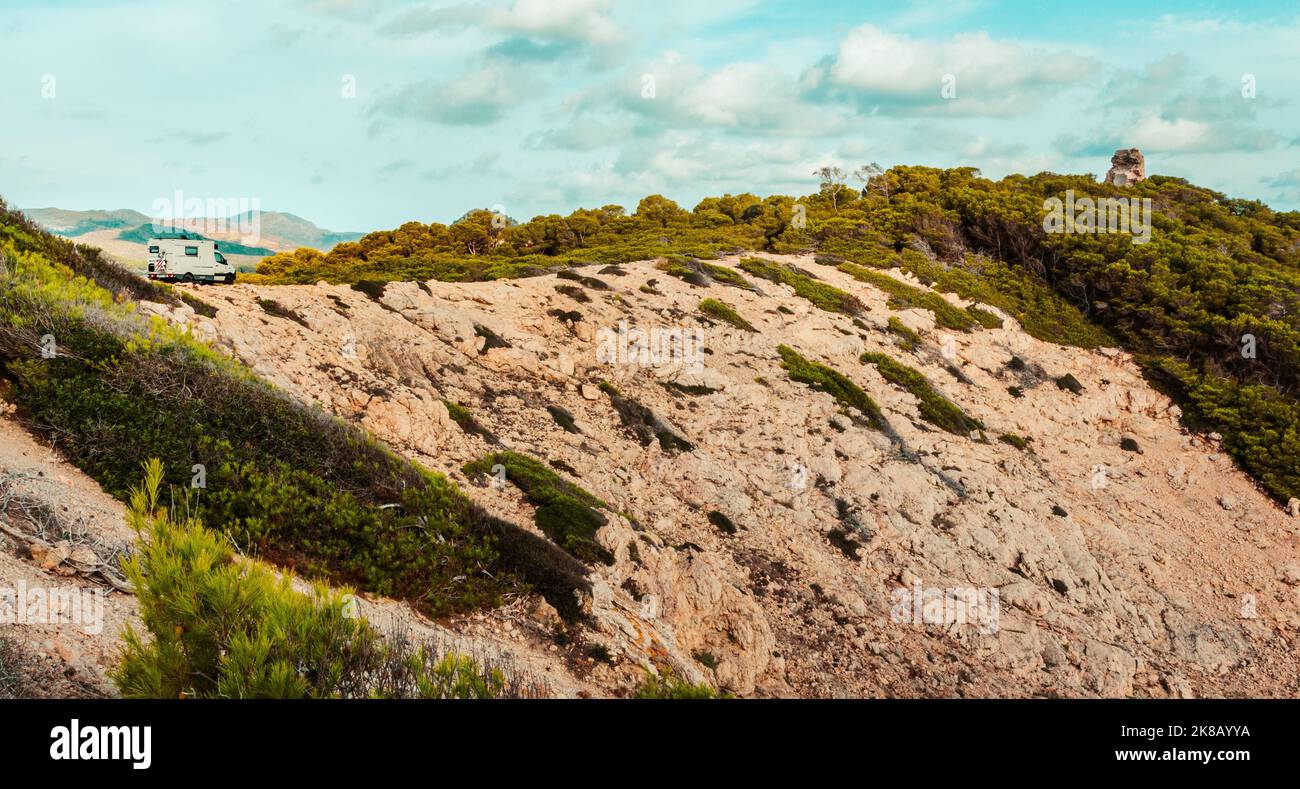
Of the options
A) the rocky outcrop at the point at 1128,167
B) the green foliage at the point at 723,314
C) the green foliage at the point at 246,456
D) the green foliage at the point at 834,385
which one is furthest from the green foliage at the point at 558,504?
the rocky outcrop at the point at 1128,167

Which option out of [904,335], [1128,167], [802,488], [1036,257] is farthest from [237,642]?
[1128,167]

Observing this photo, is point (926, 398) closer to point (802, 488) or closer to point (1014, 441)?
point (1014, 441)

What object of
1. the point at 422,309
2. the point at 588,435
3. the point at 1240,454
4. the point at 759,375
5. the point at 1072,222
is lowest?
the point at 1240,454

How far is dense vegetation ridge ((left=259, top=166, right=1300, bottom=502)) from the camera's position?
1270 inches

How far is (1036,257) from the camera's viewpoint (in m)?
44.8

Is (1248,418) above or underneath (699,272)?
underneath

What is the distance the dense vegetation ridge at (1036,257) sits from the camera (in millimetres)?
32250

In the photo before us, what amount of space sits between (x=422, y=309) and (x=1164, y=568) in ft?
87.2

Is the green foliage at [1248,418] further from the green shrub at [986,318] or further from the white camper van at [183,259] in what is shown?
the white camper van at [183,259]

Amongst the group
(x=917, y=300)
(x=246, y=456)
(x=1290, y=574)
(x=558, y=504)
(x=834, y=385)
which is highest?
(x=917, y=300)

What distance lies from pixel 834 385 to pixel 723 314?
20.6ft

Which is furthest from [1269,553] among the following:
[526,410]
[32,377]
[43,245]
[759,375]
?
[43,245]
